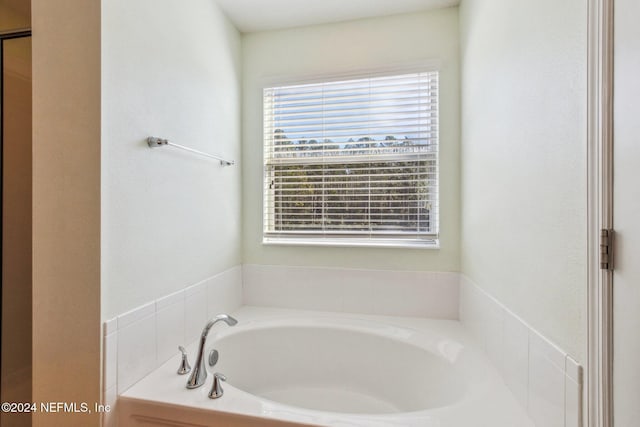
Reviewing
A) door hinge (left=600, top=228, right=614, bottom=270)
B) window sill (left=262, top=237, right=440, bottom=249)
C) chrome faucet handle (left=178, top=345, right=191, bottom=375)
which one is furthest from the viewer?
window sill (left=262, top=237, right=440, bottom=249)

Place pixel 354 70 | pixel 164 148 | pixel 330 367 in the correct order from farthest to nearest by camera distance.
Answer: pixel 354 70, pixel 330 367, pixel 164 148

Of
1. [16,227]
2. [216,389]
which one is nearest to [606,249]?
[216,389]

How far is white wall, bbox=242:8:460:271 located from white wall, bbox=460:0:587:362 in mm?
313

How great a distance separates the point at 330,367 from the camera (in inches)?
73.9

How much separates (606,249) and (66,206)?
64.4 inches

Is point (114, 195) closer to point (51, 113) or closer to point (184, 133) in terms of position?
point (51, 113)

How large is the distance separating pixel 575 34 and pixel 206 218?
1716 millimetres

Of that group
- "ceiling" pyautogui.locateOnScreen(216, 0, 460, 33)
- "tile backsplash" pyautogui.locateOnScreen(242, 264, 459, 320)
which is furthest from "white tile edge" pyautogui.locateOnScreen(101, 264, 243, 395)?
"ceiling" pyautogui.locateOnScreen(216, 0, 460, 33)

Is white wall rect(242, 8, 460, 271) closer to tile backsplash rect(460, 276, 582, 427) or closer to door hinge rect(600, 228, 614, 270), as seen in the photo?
tile backsplash rect(460, 276, 582, 427)

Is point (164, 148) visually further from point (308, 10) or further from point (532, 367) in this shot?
point (532, 367)

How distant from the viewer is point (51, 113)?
45.1 inches

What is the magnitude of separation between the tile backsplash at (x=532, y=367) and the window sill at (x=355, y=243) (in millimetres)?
505

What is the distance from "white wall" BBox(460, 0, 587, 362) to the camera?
83 centimetres

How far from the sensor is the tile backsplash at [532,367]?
0.83 meters
